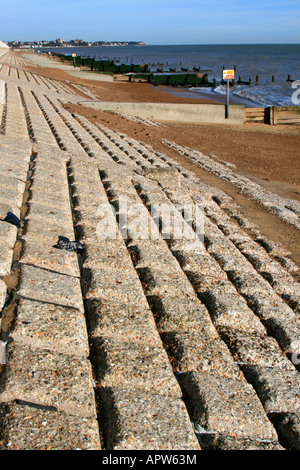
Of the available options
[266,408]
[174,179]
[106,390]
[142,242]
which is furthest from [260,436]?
[174,179]

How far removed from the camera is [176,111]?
55.0ft

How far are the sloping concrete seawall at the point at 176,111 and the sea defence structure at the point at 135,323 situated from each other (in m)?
10.5

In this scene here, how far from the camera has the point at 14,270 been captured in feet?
11.0

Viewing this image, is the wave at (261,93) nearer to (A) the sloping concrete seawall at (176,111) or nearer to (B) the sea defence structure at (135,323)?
(A) the sloping concrete seawall at (176,111)

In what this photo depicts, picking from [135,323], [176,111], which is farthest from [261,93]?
[135,323]

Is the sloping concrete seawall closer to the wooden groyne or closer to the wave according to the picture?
the wooden groyne

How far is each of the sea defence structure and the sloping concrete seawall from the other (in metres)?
10.5

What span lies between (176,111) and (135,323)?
1469 cm

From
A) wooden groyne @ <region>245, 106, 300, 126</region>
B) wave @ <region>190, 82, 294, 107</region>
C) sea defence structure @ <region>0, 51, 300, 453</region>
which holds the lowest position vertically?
sea defence structure @ <region>0, 51, 300, 453</region>

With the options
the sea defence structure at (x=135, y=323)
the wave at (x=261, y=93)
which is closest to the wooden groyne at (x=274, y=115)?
the wave at (x=261, y=93)

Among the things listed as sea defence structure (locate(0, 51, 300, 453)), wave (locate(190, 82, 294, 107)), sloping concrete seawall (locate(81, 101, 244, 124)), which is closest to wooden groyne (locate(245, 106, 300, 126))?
sloping concrete seawall (locate(81, 101, 244, 124))

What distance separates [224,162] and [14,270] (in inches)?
306

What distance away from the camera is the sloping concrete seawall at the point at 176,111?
52.0 ft

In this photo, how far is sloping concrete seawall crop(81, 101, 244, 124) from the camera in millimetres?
15855
